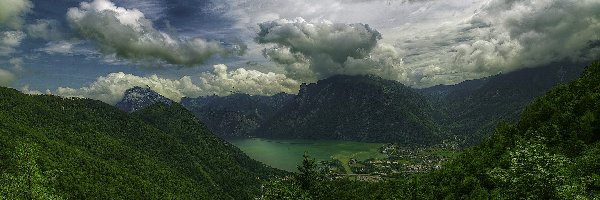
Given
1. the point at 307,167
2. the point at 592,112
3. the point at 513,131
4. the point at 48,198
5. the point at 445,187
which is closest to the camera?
the point at 48,198

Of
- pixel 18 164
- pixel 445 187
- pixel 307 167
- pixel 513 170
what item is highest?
pixel 18 164

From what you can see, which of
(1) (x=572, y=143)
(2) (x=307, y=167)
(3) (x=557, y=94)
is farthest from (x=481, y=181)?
(3) (x=557, y=94)

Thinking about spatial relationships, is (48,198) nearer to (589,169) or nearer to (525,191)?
(525,191)

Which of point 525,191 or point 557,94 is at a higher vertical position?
point 557,94

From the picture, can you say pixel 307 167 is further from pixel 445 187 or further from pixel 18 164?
pixel 18 164

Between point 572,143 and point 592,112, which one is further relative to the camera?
point 592,112

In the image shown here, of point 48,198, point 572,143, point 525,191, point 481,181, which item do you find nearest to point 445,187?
point 481,181

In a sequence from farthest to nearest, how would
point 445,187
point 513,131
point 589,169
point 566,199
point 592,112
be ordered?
point 513,131 < point 445,187 < point 592,112 < point 589,169 < point 566,199
